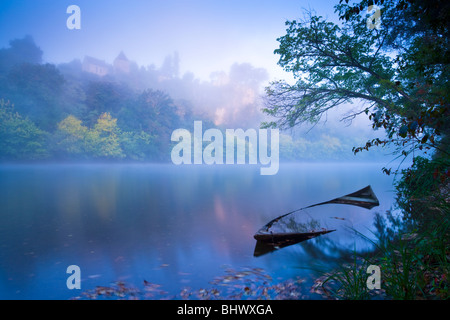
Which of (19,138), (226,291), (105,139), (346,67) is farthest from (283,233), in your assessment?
(19,138)

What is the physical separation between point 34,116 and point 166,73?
50.8 m

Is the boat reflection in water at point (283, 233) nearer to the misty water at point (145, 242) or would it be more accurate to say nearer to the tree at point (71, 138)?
the misty water at point (145, 242)

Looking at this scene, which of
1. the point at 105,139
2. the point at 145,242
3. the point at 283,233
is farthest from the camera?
the point at 105,139

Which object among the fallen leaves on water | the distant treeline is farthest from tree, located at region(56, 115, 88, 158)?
the fallen leaves on water

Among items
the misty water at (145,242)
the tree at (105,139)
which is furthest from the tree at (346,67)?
the tree at (105,139)

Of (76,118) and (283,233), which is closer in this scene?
(283,233)

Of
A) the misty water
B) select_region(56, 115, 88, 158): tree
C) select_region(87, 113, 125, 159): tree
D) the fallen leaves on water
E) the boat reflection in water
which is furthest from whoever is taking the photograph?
select_region(87, 113, 125, 159): tree

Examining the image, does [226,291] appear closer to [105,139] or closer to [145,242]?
[145,242]

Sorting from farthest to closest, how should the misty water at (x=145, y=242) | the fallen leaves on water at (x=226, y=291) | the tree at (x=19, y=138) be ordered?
1. the tree at (x=19, y=138)
2. the misty water at (x=145, y=242)
3. the fallen leaves on water at (x=226, y=291)

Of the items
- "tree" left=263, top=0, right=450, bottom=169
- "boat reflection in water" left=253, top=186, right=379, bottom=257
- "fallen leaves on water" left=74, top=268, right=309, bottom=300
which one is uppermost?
"tree" left=263, top=0, right=450, bottom=169

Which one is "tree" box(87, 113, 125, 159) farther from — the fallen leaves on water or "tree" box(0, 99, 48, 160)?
the fallen leaves on water

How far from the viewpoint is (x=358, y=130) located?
85125mm
